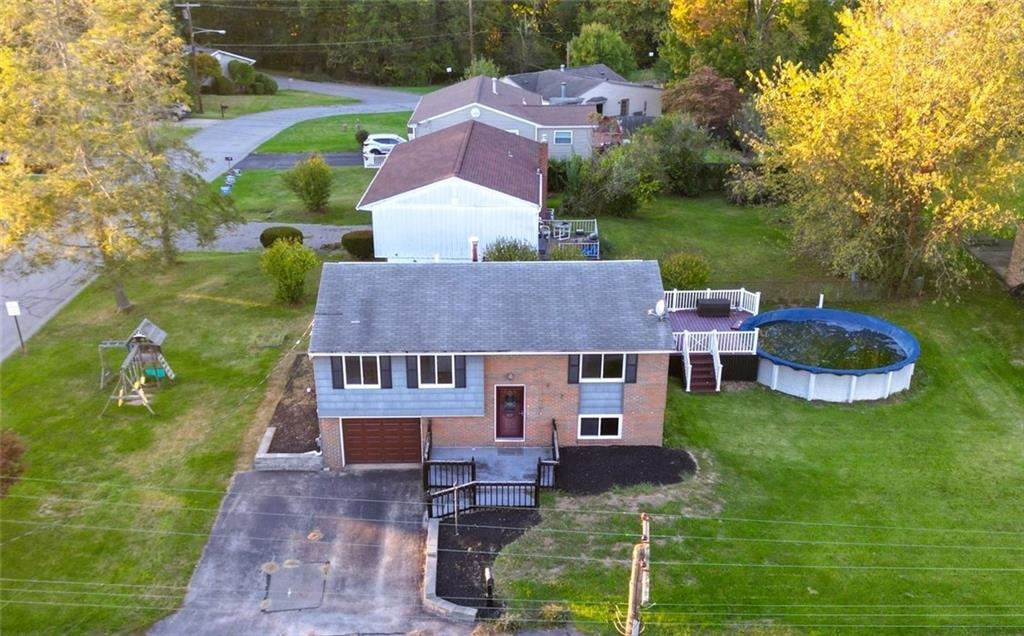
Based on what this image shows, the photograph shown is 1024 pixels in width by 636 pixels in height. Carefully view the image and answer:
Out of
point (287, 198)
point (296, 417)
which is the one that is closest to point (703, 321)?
point (296, 417)

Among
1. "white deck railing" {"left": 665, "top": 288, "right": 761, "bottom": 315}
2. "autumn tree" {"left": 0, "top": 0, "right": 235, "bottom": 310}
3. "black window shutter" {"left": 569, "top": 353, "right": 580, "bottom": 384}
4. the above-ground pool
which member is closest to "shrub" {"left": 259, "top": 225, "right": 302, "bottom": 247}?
"autumn tree" {"left": 0, "top": 0, "right": 235, "bottom": 310}

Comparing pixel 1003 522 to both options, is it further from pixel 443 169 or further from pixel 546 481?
pixel 443 169

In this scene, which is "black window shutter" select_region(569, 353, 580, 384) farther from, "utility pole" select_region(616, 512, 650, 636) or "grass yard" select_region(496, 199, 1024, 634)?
"utility pole" select_region(616, 512, 650, 636)

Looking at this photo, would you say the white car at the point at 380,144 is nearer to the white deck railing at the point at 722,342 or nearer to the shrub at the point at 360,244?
the shrub at the point at 360,244

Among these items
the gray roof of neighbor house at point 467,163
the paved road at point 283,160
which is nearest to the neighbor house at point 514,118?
the gray roof of neighbor house at point 467,163

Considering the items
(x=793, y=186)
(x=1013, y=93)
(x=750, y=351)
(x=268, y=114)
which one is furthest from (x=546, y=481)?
Answer: (x=268, y=114)

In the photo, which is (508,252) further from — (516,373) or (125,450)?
(125,450)

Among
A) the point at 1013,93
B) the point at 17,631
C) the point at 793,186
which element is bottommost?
the point at 17,631
